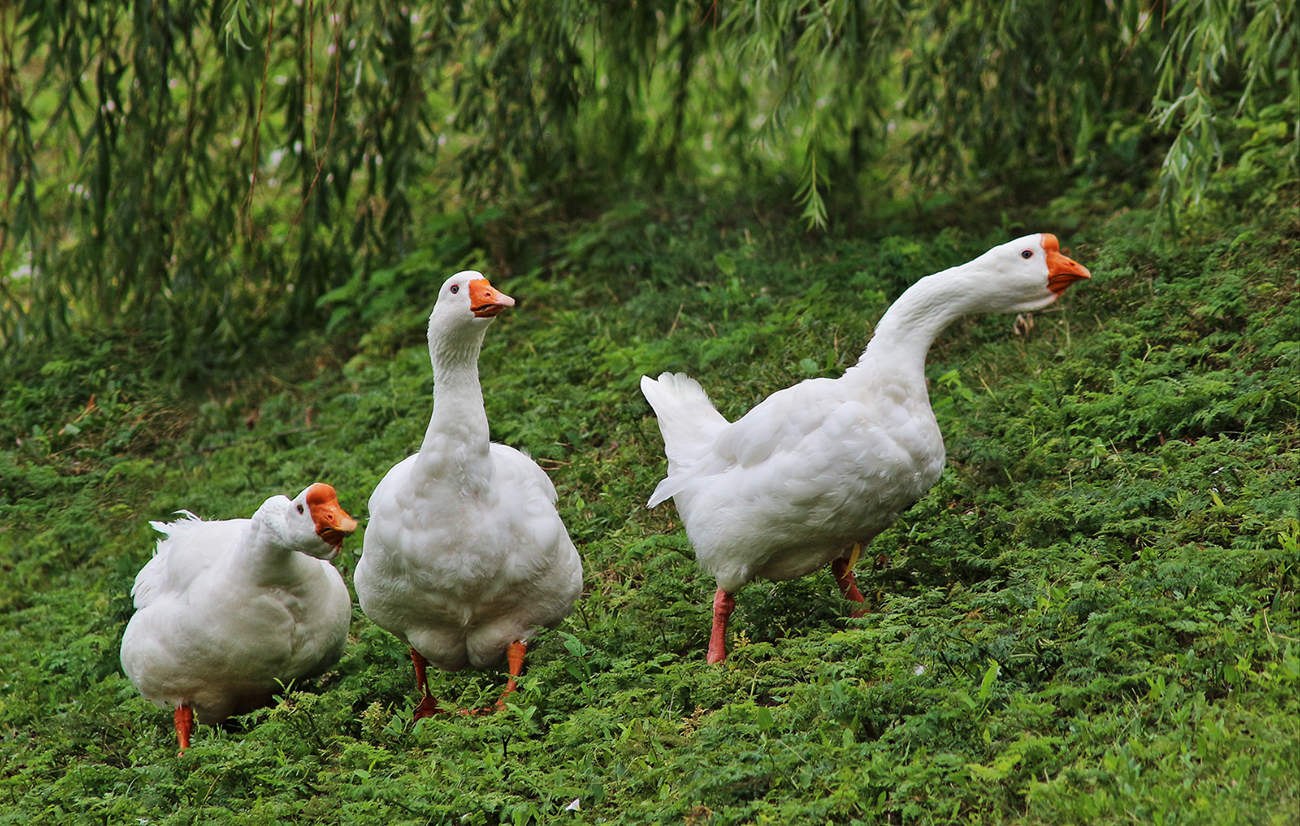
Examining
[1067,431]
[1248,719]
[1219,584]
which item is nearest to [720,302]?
[1067,431]

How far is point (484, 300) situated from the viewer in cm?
543

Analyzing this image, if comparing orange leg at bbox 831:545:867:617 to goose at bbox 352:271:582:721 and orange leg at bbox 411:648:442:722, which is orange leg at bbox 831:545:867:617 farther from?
orange leg at bbox 411:648:442:722

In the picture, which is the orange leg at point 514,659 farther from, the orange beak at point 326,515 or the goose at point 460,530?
the orange beak at point 326,515

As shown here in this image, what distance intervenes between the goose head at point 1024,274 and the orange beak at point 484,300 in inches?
68.4

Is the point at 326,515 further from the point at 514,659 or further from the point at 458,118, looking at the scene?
the point at 458,118

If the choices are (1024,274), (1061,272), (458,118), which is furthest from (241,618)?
(458,118)

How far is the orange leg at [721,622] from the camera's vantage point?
561cm

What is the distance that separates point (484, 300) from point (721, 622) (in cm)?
151

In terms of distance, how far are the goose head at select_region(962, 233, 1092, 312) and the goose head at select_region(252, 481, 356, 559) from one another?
2.50 meters

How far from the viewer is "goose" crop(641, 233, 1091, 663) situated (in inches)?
208

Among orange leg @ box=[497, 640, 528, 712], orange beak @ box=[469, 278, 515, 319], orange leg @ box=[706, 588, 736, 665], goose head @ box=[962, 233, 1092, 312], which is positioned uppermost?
orange beak @ box=[469, 278, 515, 319]

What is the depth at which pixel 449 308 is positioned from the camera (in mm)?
5539

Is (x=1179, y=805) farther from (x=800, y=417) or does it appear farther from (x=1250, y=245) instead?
(x=1250, y=245)

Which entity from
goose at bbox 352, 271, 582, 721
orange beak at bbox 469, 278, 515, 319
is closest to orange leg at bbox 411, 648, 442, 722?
goose at bbox 352, 271, 582, 721
